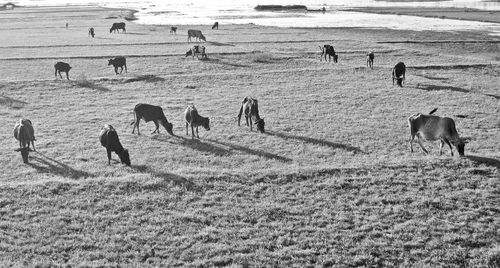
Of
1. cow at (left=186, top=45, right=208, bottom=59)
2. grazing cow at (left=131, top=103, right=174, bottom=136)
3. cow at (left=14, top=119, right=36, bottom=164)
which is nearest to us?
cow at (left=14, top=119, right=36, bottom=164)

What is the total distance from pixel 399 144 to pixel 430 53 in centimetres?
2408

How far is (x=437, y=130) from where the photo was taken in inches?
579

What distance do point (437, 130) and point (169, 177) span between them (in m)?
8.26

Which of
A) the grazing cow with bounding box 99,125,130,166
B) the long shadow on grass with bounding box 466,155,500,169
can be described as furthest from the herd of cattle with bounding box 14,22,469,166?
the long shadow on grass with bounding box 466,155,500,169

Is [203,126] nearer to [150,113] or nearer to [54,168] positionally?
[150,113]

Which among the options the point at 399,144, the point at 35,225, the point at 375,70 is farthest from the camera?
the point at 375,70

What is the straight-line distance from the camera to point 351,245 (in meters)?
9.84

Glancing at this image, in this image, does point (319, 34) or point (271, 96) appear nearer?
point (271, 96)

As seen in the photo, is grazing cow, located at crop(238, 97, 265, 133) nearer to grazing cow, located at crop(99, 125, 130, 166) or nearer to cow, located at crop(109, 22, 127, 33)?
grazing cow, located at crop(99, 125, 130, 166)

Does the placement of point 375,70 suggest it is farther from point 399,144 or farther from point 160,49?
point 160,49

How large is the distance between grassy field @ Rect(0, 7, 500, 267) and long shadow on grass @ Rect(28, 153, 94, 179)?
0.07 metres

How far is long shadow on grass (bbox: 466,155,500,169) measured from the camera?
13.8 metres

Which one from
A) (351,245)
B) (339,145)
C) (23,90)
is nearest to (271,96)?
(339,145)

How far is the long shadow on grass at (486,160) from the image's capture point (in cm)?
1382
